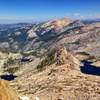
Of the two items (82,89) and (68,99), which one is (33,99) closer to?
(68,99)

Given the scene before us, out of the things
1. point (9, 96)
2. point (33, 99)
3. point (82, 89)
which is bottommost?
point (82, 89)

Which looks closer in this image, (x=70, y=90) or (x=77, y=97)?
(x=77, y=97)

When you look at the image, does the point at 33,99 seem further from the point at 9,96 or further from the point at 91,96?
the point at 9,96

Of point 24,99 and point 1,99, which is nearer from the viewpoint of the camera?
point 1,99

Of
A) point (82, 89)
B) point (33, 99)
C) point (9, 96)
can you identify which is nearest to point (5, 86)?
point (9, 96)

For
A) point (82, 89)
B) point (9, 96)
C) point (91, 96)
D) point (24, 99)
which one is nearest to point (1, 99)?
point (9, 96)

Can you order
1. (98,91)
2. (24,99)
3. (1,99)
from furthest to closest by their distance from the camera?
1. (98,91)
2. (24,99)
3. (1,99)

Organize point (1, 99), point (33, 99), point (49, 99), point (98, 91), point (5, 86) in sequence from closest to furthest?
point (1, 99) < point (5, 86) < point (33, 99) < point (49, 99) < point (98, 91)

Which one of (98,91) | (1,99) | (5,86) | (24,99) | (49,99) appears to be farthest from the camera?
(98,91)

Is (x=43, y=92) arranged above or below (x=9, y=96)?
below
